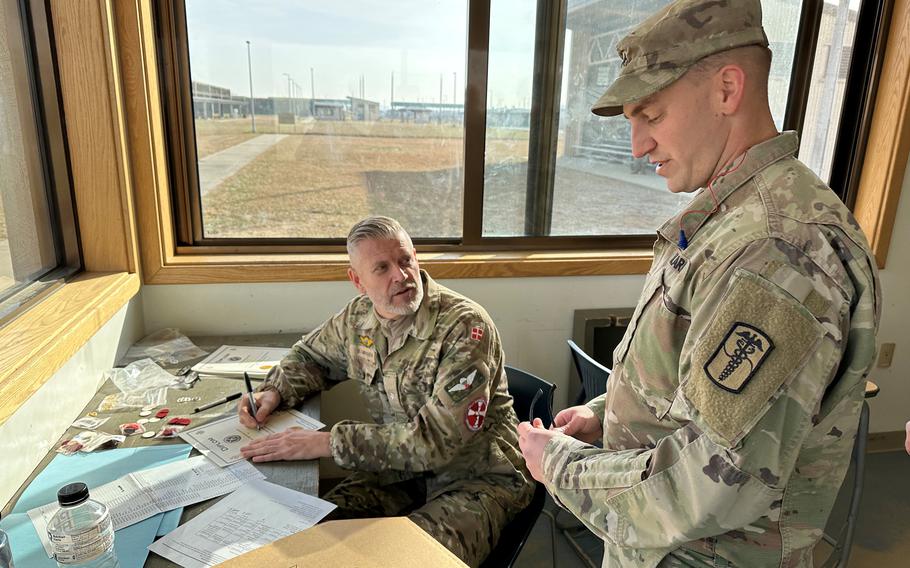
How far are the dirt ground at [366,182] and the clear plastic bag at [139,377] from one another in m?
0.69

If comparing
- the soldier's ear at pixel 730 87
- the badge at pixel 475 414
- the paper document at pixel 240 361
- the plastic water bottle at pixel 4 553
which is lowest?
the paper document at pixel 240 361

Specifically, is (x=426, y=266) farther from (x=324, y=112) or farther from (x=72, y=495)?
(x=72, y=495)

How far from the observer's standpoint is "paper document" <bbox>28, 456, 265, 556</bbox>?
1.09m

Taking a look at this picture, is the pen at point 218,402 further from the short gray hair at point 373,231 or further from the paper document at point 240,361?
the short gray hair at point 373,231

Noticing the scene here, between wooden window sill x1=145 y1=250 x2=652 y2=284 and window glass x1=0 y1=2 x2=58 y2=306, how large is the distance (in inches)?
16.7

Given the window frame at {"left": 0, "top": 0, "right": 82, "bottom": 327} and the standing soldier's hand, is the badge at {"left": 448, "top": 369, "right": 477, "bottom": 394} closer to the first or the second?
the standing soldier's hand

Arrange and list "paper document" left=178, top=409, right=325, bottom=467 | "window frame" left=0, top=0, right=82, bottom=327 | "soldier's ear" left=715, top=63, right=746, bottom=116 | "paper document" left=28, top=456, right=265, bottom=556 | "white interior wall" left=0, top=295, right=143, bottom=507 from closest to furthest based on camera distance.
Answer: "soldier's ear" left=715, top=63, right=746, bottom=116
"paper document" left=28, top=456, right=265, bottom=556
"white interior wall" left=0, top=295, right=143, bottom=507
"paper document" left=178, top=409, right=325, bottom=467
"window frame" left=0, top=0, right=82, bottom=327

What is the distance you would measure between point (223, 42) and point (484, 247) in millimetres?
1278

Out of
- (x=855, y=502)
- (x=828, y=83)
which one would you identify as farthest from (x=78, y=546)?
(x=828, y=83)

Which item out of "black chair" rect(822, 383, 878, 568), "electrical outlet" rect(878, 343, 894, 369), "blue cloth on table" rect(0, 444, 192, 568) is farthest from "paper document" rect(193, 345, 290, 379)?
"electrical outlet" rect(878, 343, 894, 369)

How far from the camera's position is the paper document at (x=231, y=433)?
52.4 inches

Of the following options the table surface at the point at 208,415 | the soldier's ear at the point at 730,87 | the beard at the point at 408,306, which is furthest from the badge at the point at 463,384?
the soldier's ear at the point at 730,87

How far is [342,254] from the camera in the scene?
235cm

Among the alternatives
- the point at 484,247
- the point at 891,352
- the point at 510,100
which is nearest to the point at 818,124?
the point at 891,352
